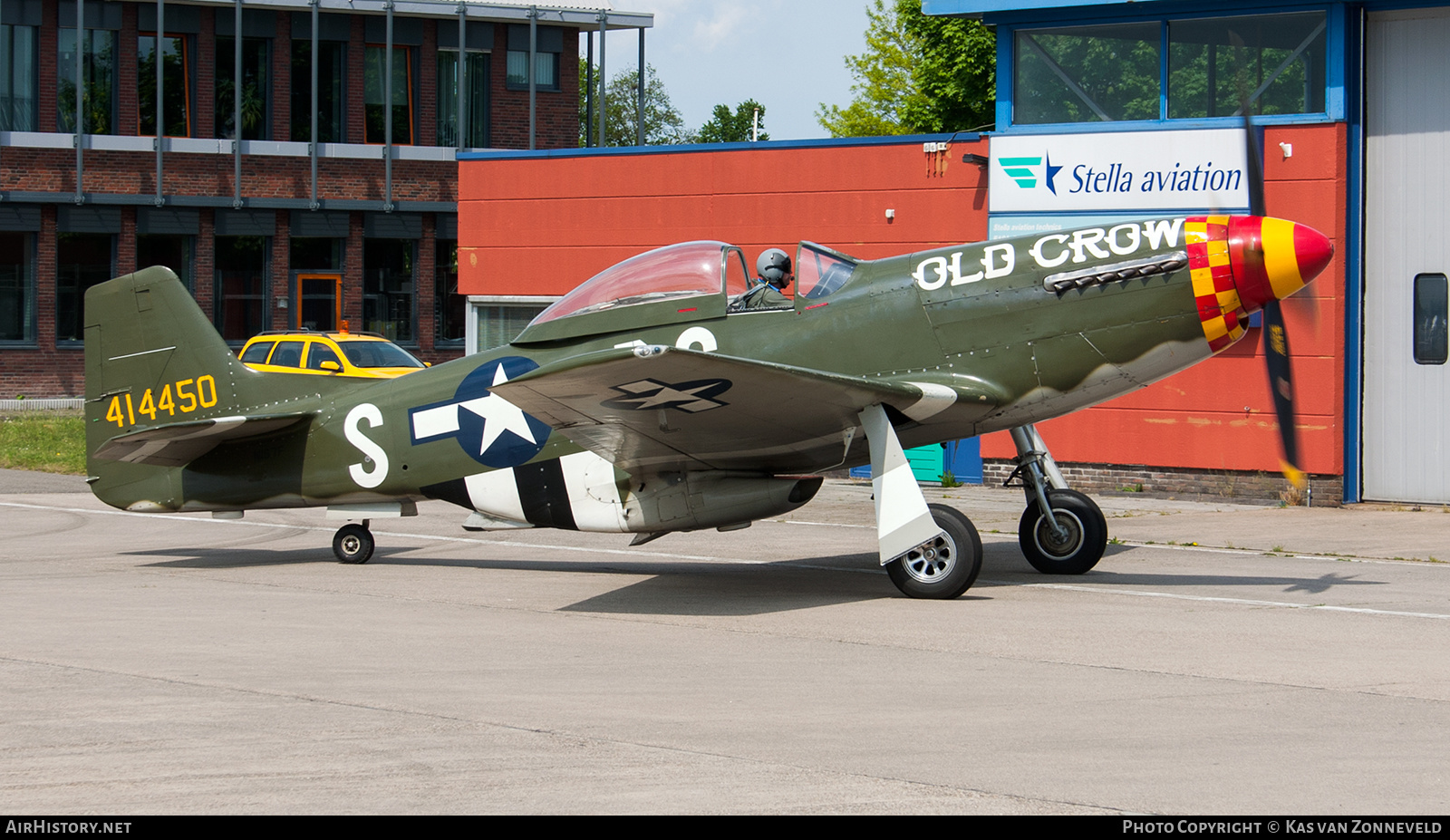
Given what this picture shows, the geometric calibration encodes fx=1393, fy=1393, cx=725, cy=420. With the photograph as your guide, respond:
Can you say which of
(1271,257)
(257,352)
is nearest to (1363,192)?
(1271,257)

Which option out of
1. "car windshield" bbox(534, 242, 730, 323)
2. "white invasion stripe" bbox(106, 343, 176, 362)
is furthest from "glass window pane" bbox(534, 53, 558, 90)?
"car windshield" bbox(534, 242, 730, 323)

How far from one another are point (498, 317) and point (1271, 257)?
48.4ft

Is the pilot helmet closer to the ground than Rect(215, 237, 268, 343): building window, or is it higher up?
closer to the ground

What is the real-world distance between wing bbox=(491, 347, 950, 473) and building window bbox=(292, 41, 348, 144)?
26270mm

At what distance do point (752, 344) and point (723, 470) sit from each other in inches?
37.3

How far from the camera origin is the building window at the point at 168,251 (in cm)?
3241

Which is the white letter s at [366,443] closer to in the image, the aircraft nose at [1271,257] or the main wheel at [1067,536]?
the main wheel at [1067,536]

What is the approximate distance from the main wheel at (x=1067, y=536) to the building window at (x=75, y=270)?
88.2 ft

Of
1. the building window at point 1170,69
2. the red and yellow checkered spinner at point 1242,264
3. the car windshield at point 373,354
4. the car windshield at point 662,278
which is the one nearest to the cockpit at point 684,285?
the car windshield at point 662,278

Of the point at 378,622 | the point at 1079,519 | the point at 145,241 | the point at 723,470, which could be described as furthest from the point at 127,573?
the point at 145,241

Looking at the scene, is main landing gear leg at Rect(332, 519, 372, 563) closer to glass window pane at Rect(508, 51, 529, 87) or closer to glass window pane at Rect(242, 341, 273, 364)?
glass window pane at Rect(242, 341, 273, 364)

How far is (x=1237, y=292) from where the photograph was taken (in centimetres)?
901

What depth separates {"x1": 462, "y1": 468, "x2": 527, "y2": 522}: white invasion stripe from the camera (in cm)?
1069

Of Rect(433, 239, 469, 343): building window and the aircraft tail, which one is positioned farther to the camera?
Rect(433, 239, 469, 343): building window
